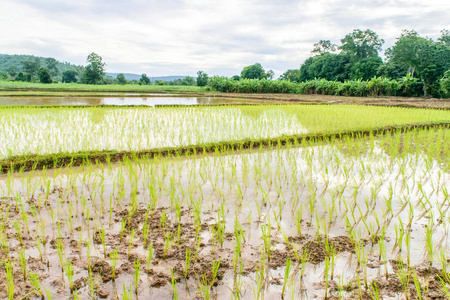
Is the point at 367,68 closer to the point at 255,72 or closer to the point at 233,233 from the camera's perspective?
the point at 255,72

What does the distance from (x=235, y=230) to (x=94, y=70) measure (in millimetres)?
39960

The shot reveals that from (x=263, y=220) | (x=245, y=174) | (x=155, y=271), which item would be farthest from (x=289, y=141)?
(x=155, y=271)

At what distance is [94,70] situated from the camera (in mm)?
37312

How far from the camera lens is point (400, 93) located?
17797 mm

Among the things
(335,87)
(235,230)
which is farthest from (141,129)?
(335,87)

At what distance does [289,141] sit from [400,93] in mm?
15959

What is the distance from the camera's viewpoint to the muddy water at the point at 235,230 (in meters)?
1.53

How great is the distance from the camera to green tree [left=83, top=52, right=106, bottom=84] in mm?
37188

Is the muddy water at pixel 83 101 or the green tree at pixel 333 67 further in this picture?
the green tree at pixel 333 67

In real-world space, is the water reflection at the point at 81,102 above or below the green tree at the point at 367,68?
below

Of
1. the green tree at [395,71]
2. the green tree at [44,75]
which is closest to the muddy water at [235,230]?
the green tree at [395,71]

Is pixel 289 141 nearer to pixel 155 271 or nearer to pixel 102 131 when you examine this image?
pixel 102 131

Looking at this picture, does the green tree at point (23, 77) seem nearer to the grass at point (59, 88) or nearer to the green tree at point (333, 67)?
the grass at point (59, 88)

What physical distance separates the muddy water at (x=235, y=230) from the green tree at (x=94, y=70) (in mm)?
Answer: 37730
